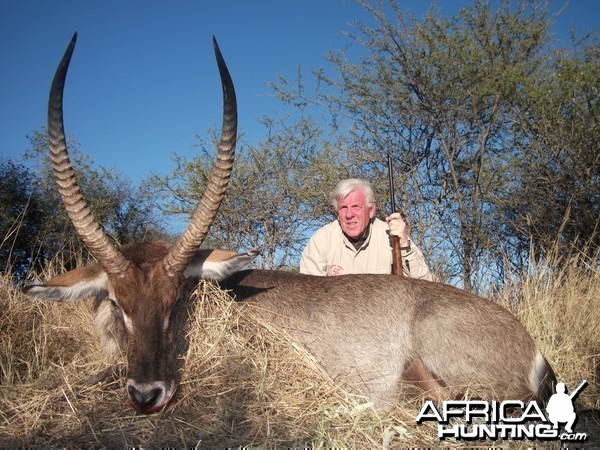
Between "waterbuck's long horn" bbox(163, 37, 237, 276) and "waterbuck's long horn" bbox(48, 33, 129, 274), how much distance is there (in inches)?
13.3

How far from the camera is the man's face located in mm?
6289

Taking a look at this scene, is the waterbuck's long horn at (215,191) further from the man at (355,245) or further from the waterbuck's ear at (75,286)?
the man at (355,245)

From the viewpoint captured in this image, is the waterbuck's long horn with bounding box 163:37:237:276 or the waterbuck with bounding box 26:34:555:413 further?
the waterbuck's long horn with bounding box 163:37:237:276

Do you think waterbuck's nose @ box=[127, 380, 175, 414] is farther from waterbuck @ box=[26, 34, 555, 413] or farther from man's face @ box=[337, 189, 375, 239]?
man's face @ box=[337, 189, 375, 239]

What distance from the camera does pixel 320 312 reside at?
419 cm

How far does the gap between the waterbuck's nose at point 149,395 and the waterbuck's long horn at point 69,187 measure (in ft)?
2.70

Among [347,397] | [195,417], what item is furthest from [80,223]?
[347,397]

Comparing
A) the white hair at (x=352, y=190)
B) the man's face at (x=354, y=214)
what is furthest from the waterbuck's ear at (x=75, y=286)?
the white hair at (x=352, y=190)

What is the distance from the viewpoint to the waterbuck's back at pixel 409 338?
154 inches

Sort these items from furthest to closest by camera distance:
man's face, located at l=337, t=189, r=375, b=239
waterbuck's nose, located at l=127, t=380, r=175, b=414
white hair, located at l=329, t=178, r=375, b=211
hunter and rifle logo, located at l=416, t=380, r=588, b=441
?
white hair, located at l=329, t=178, r=375, b=211 → man's face, located at l=337, t=189, r=375, b=239 → hunter and rifle logo, located at l=416, t=380, r=588, b=441 → waterbuck's nose, located at l=127, t=380, r=175, b=414

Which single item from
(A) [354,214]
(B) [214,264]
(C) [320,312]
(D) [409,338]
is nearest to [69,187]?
(B) [214,264]

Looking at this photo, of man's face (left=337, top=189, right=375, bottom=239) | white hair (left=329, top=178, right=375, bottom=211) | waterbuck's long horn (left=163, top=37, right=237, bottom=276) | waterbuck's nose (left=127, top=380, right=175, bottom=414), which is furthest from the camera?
white hair (left=329, top=178, right=375, bottom=211)

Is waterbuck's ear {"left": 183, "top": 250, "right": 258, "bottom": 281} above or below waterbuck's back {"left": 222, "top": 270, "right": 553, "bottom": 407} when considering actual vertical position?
above

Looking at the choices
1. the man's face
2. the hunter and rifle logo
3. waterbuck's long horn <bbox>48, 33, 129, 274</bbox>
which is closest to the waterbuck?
waterbuck's long horn <bbox>48, 33, 129, 274</bbox>
